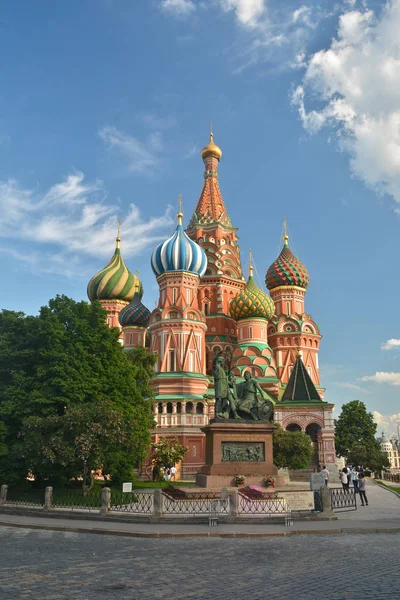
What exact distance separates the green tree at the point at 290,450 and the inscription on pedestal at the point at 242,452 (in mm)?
12643

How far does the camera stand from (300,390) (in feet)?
146

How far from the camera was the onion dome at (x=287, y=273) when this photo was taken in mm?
60062

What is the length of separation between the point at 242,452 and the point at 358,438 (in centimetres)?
4424

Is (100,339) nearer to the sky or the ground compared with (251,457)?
nearer to the sky

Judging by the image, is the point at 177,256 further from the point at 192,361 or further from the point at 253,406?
the point at 253,406

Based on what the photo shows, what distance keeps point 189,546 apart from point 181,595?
4999 millimetres

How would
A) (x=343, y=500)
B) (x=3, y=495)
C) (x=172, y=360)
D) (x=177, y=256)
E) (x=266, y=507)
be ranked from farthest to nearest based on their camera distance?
(x=177, y=256) < (x=172, y=360) < (x=3, y=495) < (x=343, y=500) < (x=266, y=507)

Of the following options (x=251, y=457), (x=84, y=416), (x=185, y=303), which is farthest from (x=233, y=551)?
(x=185, y=303)

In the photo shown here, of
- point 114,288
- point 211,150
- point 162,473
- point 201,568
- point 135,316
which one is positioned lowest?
point 201,568

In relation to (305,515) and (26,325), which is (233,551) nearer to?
(305,515)

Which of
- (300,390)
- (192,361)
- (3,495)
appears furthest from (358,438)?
(3,495)

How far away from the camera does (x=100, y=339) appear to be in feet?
94.0

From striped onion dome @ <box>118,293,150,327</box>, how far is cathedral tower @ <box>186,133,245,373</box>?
634cm

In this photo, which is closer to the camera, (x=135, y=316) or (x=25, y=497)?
(x=25, y=497)
